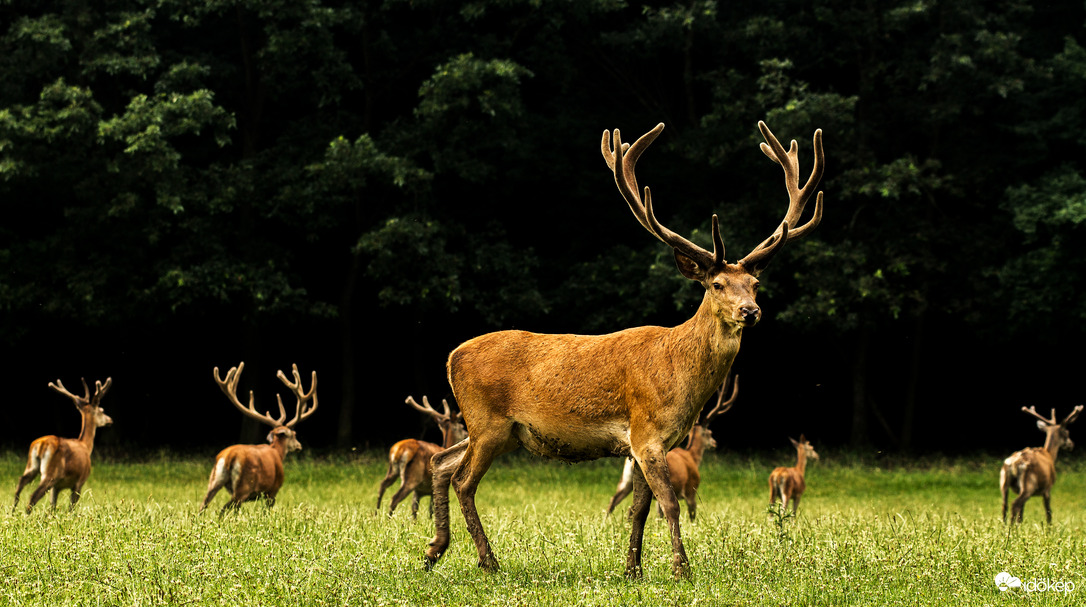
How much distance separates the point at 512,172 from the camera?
20.9 metres

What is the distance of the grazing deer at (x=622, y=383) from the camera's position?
6109 millimetres

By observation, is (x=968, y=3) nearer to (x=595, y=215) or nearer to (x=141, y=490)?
(x=595, y=215)

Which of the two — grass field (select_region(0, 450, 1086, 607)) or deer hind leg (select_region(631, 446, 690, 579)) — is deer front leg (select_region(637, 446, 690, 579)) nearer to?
deer hind leg (select_region(631, 446, 690, 579))

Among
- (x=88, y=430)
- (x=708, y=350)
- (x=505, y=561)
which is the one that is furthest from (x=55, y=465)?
(x=708, y=350)

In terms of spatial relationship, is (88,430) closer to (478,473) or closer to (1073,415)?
(478,473)

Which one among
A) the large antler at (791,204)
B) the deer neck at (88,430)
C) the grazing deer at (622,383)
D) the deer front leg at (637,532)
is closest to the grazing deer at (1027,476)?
the large antler at (791,204)

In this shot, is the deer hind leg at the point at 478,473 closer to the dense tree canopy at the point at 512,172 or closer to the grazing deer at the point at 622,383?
the grazing deer at the point at 622,383

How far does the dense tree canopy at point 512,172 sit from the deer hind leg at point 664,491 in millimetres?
12085

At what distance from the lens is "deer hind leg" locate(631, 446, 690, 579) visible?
596cm

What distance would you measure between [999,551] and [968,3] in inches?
544

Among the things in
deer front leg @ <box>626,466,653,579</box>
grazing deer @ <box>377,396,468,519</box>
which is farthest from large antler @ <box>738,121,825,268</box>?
grazing deer @ <box>377,396,468,519</box>

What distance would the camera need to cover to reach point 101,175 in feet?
59.2

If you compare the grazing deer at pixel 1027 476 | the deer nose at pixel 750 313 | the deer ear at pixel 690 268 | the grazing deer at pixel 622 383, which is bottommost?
the grazing deer at pixel 1027 476

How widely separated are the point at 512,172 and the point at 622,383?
48.8ft
